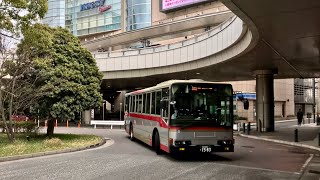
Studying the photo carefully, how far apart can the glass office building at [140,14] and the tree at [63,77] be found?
2455 inches

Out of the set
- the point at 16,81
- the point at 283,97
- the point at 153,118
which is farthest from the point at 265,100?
the point at 283,97

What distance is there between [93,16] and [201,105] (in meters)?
84.2

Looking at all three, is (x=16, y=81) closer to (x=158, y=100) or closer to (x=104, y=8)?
(x=158, y=100)

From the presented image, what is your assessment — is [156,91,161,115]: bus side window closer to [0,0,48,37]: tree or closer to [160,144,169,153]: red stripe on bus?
[160,144,169,153]: red stripe on bus

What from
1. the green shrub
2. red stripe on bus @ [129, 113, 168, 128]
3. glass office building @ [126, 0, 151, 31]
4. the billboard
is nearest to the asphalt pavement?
red stripe on bus @ [129, 113, 168, 128]

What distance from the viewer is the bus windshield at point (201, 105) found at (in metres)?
14.1

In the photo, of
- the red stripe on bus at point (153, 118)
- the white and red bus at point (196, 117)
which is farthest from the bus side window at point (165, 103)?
the red stripe on bus at point (153, 118)

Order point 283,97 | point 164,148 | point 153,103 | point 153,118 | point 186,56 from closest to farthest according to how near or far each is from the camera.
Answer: point 164,148
point 153,118
point 153,103
point 186,56
point 283,97

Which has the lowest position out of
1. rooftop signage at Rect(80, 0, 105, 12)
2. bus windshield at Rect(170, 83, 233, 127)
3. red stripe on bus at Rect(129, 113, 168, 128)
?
red stripe on bus at Rect(129, 113, 168, 128)

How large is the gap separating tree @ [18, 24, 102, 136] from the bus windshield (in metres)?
8.27

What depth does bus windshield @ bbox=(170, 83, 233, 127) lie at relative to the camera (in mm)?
14070

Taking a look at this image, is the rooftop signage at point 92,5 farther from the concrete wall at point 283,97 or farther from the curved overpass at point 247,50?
the concrete wall at point 283,97

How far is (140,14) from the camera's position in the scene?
8425 centimetres

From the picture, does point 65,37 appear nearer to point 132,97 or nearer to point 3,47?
point 3,47
